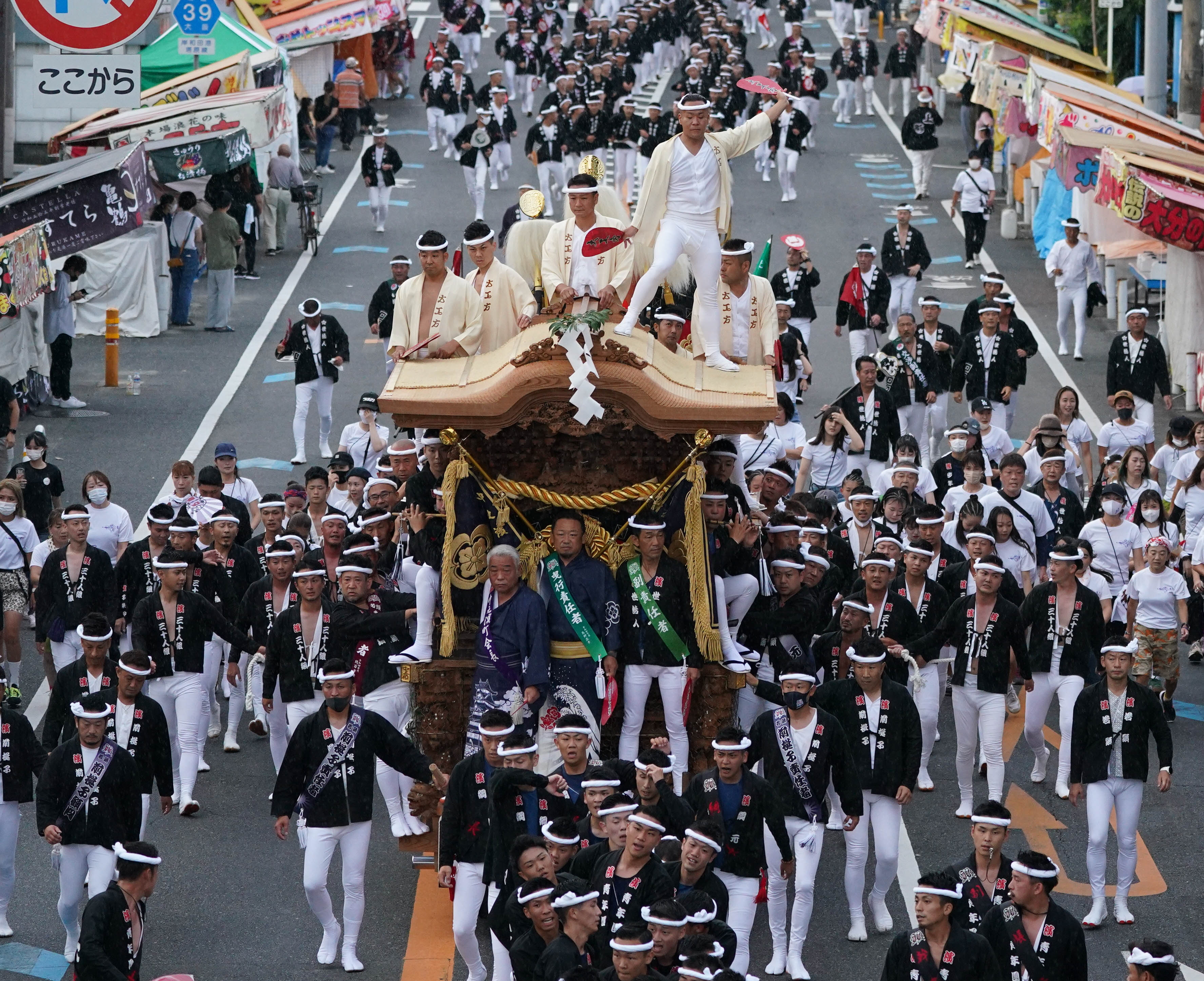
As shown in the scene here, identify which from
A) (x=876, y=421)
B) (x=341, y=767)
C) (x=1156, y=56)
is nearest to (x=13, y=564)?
(x=341, y=767)

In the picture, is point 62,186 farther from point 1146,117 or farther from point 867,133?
point 867,133

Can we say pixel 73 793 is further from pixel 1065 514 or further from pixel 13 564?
pixel 1065 514

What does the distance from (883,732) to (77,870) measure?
503 centimetres

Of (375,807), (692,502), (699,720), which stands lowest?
(375,807)

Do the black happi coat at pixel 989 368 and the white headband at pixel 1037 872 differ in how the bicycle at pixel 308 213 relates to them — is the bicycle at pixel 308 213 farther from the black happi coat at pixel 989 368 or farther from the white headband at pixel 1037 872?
the white headband at pixel 1037 872

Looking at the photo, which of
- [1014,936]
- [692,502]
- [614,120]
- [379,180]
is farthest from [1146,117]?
[1014,936]

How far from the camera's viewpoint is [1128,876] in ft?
43.5

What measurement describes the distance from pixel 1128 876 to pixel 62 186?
15.8 m

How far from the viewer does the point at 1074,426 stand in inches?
792

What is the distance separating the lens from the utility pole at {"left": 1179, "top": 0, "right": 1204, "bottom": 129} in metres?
30.7

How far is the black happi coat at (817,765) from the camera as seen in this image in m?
12.6

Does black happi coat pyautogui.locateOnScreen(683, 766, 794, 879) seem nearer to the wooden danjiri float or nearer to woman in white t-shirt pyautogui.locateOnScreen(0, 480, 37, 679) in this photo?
the wooden danjiri float

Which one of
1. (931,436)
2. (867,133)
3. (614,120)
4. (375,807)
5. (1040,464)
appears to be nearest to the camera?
(375,807)

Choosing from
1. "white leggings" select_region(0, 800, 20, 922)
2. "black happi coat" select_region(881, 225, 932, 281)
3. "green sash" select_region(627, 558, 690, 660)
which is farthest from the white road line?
"black happi coat" select_region(881, 225, 932, 281)
